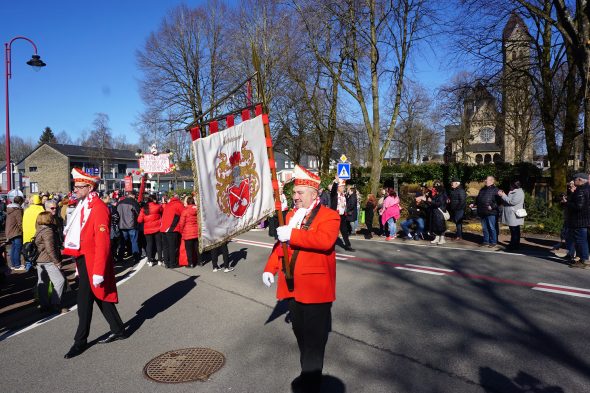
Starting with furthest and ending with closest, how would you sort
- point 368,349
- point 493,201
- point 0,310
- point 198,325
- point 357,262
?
point 493,201
point 357,262
point 0,310
point 198,325
point 368,349

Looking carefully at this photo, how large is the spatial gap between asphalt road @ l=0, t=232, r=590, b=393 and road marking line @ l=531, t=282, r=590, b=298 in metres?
0.01

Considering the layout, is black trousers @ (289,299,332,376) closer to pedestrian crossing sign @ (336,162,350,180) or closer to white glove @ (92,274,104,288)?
white glove @ (92,274,104,288)

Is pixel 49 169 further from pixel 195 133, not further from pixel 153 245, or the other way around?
pixel 195 133

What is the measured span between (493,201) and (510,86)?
34.6 ft

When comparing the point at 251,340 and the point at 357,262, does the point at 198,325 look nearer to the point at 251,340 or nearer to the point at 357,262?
the point at 251,340

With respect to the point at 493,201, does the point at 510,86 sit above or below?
above

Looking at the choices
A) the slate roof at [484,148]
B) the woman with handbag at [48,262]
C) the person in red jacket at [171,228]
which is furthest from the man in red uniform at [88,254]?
the slate roof at [484,148]

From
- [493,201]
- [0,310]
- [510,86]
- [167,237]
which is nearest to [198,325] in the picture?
[0,310]

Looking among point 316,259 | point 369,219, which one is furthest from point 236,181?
point 369,219

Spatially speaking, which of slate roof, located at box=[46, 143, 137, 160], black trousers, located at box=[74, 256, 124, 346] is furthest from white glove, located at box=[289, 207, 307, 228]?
slate roof, located at box=[46, 143, 137, 160]

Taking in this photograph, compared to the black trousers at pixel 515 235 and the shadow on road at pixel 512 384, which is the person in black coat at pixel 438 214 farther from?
the shadow on road at pixel 512 384

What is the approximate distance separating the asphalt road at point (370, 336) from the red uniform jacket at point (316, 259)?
97 cm

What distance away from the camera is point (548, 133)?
A: 19.2 metres

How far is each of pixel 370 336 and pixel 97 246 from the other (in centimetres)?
331
